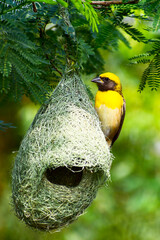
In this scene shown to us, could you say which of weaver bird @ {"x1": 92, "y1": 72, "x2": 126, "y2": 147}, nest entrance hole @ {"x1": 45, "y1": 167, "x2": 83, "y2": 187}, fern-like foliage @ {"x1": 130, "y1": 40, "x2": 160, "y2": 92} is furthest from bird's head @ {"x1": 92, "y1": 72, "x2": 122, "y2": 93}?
nest entrance hole @ {"x1": 45, "y1": 167, "x2": 83, "y2": 187}

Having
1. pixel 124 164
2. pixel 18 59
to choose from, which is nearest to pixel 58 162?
pixel 18 59

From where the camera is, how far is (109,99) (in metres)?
3.60

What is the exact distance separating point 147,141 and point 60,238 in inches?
65.8

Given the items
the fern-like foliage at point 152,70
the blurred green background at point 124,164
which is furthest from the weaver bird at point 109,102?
the blurred green background at point 124,164

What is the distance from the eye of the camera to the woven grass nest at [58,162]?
261 cm

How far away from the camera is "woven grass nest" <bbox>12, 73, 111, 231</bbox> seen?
261 centimetres

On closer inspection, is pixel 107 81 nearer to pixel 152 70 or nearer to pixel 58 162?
pixel 152 70

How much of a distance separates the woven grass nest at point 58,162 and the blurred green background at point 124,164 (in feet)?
6.09

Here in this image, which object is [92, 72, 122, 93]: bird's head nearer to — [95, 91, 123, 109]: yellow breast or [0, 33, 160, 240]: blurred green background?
[95, 91, 123, 109]: yellow breast

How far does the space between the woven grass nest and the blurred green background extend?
186 centimetres

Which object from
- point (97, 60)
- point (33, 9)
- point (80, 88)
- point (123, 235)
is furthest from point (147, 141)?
point (33, 9)

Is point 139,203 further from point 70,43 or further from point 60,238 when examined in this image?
point 70,43

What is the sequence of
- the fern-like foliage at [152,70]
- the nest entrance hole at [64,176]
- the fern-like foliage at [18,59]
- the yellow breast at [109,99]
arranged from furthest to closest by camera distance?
the yellow breast at [109,99] → the nest entrance hole at [64,176] → the fern-like foliage at [152,70] → the fern-like foliage at [18,59]

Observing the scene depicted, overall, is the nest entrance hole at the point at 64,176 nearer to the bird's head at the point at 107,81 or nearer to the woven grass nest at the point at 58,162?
the woven grass nest at the point at 58,162
